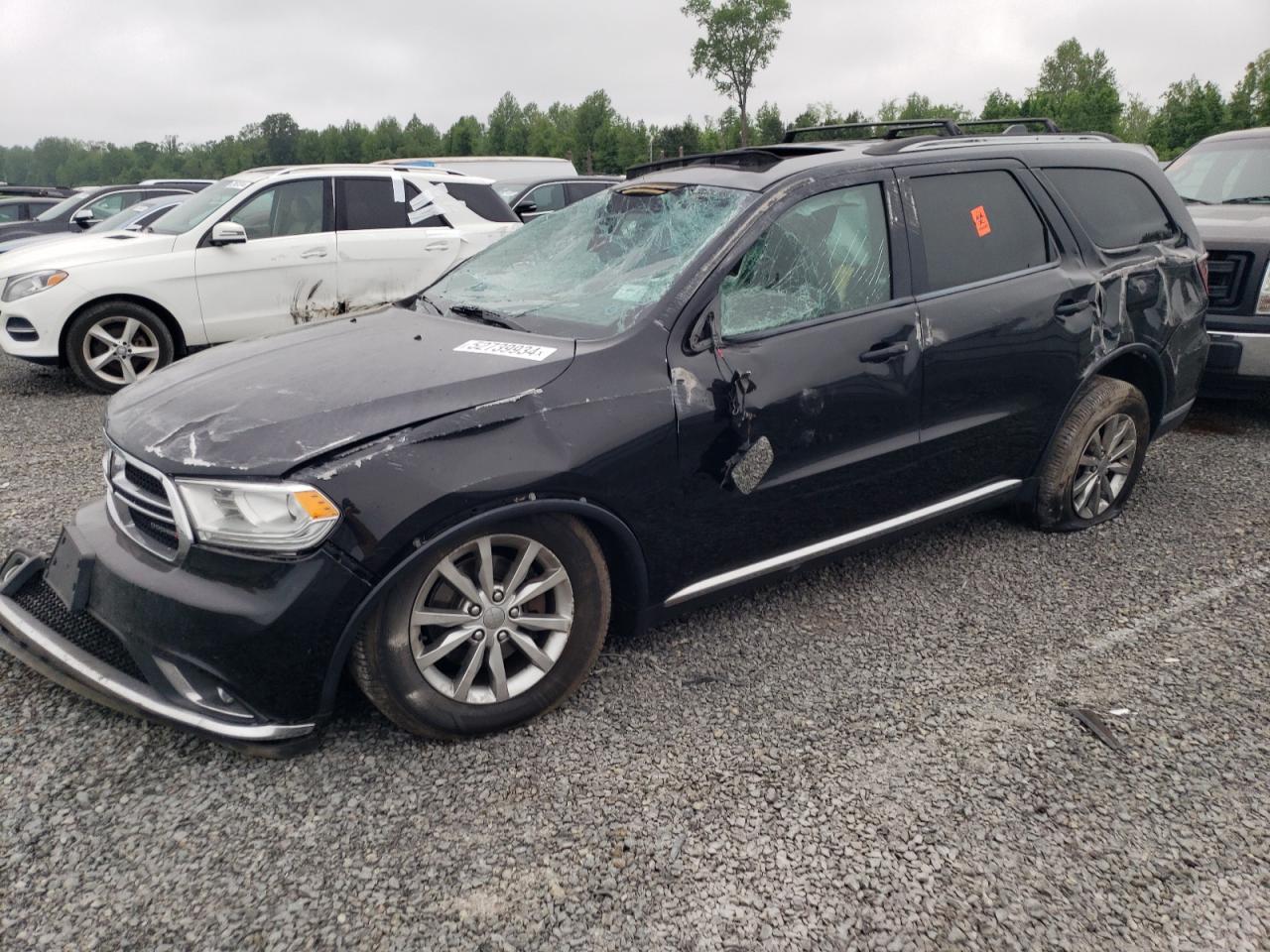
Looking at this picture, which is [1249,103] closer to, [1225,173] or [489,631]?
[1225,173]

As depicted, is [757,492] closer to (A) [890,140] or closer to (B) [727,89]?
(A) [890,140]

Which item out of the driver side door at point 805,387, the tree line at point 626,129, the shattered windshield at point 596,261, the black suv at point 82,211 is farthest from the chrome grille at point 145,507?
the tree line at point 626,129

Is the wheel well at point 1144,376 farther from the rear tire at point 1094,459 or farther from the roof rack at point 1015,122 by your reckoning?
the roof rack at point 1015,122

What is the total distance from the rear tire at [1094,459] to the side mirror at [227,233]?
20.0 feet

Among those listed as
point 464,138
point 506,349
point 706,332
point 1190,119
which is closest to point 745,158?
point 706,332

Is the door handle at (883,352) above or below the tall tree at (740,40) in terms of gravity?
below

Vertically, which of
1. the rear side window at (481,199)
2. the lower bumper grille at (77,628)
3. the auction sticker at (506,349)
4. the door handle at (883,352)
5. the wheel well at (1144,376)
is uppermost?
the rear side window at (481,199)

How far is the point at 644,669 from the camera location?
3301 mm

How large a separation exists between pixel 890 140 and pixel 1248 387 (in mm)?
3357

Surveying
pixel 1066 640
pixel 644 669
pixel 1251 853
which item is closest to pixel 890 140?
pixel 1066 640

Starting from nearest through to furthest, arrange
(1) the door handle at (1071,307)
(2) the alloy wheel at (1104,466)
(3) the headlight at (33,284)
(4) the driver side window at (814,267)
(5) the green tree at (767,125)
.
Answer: (4) the driver side window at (814,267), (1) the door handle at (1071,307), (2) the alloy wheel at (1104,466), (3) the headlight at (33,284), (5) the green tree at (767,125)

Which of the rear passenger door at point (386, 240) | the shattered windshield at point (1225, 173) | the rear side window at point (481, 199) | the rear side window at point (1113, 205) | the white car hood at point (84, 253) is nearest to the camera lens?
the rear side window at point (1113, 205)

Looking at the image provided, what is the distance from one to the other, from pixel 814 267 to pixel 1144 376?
199 cm

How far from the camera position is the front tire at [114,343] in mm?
7430
